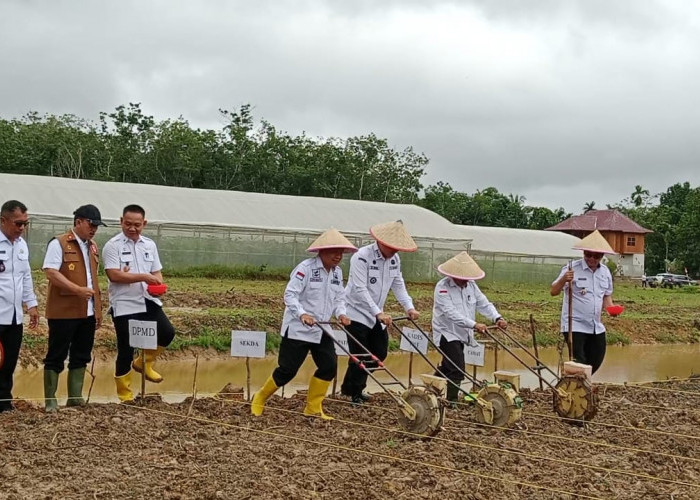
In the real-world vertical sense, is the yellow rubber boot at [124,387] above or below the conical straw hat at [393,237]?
below

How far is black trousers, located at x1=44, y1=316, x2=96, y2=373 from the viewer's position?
21.1ft

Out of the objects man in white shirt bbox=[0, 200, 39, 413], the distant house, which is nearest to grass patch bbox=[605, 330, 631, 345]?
man in white shirt bbox=[0, 200, 39, 413]

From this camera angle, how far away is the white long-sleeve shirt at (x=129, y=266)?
6.62 meters

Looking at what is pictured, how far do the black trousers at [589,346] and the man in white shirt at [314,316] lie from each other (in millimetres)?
2547

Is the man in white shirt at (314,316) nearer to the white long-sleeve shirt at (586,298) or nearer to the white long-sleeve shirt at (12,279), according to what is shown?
the white long-sleeve shirt at (12,279)

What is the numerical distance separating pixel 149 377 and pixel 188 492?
2.76m

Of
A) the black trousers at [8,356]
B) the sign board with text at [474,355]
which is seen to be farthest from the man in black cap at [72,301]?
the sign board with text at [474,355]

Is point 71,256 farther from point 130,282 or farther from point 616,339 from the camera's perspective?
point 616,339

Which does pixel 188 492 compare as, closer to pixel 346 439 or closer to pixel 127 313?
pixel 346 439

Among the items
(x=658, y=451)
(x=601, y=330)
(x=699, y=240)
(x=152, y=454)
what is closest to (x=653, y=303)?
(x=601, y=330)

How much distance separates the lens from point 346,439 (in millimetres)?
5805

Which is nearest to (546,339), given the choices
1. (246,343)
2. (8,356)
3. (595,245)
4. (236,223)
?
(595,245)

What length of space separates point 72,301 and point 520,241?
116ft

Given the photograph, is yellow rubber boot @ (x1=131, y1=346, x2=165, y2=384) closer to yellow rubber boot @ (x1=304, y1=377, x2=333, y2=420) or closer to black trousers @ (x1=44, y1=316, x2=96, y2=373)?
black trousers @ (x1=44, y1=316, x2=96, y2=373)
